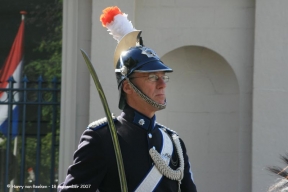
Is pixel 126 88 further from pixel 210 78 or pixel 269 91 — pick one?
pixel 210 78

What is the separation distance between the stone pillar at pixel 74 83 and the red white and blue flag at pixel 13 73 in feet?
2.32

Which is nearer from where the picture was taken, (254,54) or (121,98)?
(121,98)

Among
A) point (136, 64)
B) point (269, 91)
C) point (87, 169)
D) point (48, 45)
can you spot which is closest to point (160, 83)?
point (136, 64)

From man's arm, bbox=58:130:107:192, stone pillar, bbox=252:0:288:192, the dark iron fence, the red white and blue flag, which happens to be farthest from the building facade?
man's arm, bbox=58:130:107:192

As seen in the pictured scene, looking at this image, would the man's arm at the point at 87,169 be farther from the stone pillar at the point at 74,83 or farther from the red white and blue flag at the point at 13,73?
the red white and blue flag at the point at 13,73

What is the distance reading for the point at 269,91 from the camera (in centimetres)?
735

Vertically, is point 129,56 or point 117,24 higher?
point 117,24

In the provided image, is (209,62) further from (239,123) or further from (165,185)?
(165,185)

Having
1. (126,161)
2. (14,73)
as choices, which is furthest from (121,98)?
(14,73)

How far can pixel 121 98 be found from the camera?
431 cm

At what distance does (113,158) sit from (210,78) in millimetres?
3908

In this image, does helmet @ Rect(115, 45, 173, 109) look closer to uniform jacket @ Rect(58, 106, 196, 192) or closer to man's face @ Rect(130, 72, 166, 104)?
man's face @ Rect(130, 72, 166, 104)

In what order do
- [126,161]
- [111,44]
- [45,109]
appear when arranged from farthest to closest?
[45,109]
[111,44]
[126,161]

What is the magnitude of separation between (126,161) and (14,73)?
14.5ft
